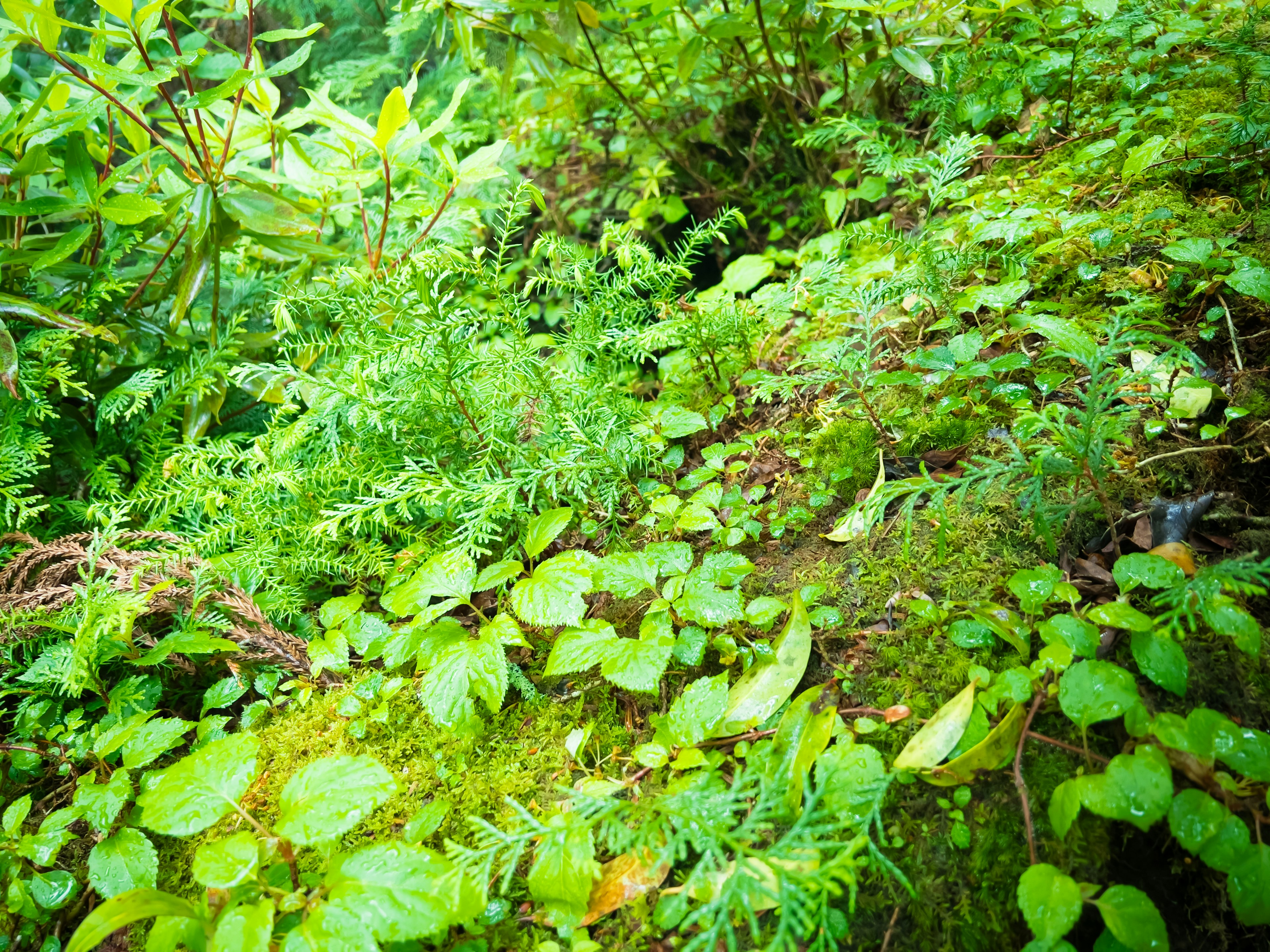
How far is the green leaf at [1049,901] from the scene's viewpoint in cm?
95

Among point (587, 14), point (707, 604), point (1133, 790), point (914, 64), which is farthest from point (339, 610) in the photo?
point (914, 64)

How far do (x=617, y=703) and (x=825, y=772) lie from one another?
1.79ft

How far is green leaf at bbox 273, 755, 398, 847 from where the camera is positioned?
119cm

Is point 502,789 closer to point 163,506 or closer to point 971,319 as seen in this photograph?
point 163,506

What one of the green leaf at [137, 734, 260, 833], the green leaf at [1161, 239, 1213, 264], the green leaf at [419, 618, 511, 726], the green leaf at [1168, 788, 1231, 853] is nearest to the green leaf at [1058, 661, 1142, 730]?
the green leaf at [1168, 788, 1231, 853]

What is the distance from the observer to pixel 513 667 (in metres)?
1.57

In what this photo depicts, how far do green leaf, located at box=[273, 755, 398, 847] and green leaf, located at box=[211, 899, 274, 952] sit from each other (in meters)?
0.11

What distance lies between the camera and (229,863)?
119cm

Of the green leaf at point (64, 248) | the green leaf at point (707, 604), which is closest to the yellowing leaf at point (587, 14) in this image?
the green leaf at point (64, 248)

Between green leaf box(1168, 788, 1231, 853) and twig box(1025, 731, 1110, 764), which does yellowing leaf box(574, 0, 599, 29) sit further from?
green leaf box(1168, 788, 1231, 853)

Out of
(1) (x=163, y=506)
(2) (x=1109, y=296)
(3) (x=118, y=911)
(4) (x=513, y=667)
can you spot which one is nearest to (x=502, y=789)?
(4) (x=513, y=667)

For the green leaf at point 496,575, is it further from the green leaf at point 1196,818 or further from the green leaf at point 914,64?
the green leaf at point 914,64

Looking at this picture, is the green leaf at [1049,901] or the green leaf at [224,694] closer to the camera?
the green leaf at [1049,901]

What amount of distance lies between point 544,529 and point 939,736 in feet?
3.10
